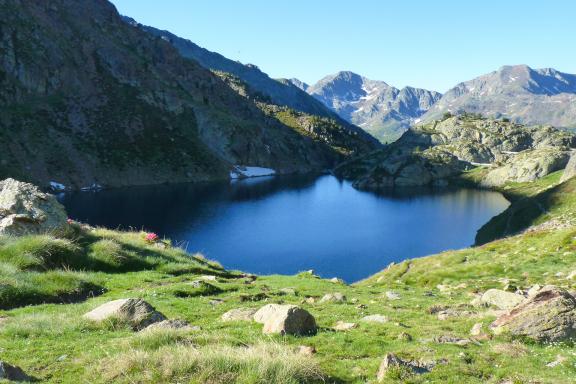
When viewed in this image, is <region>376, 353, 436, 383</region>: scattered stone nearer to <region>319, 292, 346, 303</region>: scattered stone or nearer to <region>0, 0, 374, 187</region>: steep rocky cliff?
<region>319, 292, 346, 303</region>: scattered stone

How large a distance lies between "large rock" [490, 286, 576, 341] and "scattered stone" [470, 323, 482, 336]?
45 centimetres

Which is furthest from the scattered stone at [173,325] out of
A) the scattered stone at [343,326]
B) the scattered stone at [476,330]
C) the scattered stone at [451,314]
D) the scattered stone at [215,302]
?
the scattered stone at [451,314]

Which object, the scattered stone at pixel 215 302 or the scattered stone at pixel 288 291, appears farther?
the scattered stone at pixel 288 291

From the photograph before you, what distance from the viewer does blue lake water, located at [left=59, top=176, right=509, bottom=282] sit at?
270 feet

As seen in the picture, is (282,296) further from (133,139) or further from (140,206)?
(133,139)

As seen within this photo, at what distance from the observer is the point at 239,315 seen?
17.7m

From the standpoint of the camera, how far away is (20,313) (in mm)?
17516

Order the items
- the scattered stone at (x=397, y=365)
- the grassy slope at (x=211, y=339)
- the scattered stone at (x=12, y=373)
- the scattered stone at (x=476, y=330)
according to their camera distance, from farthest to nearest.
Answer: the scattered stone at (x=476, y=330), the scattered stone at (x=397, y=365), the grassy slope at (x=211, y=339), the scattered stone at (x=12, y=373)

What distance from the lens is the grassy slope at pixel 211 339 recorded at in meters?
10.9

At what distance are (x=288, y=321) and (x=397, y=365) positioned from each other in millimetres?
4571

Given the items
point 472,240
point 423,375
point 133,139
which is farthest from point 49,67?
point 423,375

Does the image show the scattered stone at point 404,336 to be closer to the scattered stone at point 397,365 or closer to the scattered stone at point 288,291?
the scattered stone at point 397,365

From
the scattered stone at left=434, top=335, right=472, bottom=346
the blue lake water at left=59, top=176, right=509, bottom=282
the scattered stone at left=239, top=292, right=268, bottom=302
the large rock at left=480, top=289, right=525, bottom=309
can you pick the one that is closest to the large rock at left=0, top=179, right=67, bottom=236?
the scattered stone at left=239, top=292, right=268, bottom=302

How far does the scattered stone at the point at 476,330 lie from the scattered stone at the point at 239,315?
26.7ft
